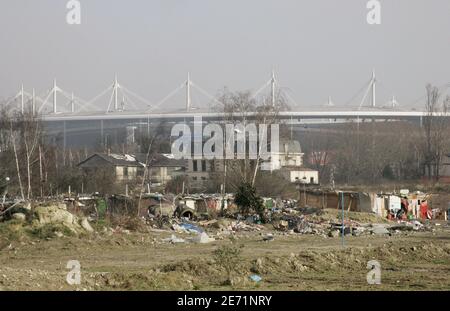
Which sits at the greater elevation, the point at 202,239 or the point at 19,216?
the point at 19,216

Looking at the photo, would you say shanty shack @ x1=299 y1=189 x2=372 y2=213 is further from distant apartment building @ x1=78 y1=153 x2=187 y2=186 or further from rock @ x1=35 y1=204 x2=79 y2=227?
distant apartment building @ x1=78 y1=153 x2=187 y2=186

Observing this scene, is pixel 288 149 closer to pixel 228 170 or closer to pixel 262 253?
pixel 228 170

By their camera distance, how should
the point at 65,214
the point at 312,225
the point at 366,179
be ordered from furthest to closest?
the point at 366,179, the point at 312,225, the point at 65,214

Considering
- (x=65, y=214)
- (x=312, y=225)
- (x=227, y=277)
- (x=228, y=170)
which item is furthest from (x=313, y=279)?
(x=228, y=170)

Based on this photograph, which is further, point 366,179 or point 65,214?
point 366,179

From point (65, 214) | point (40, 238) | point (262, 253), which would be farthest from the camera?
point (65, 214)

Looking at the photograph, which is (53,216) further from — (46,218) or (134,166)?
(134,166)

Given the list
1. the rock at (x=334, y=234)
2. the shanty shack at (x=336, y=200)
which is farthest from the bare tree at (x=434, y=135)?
the rock at (x=334, y=234)

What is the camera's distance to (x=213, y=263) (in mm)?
11484

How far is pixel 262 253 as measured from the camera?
14.7m

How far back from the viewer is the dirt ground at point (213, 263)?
9.88 metres
